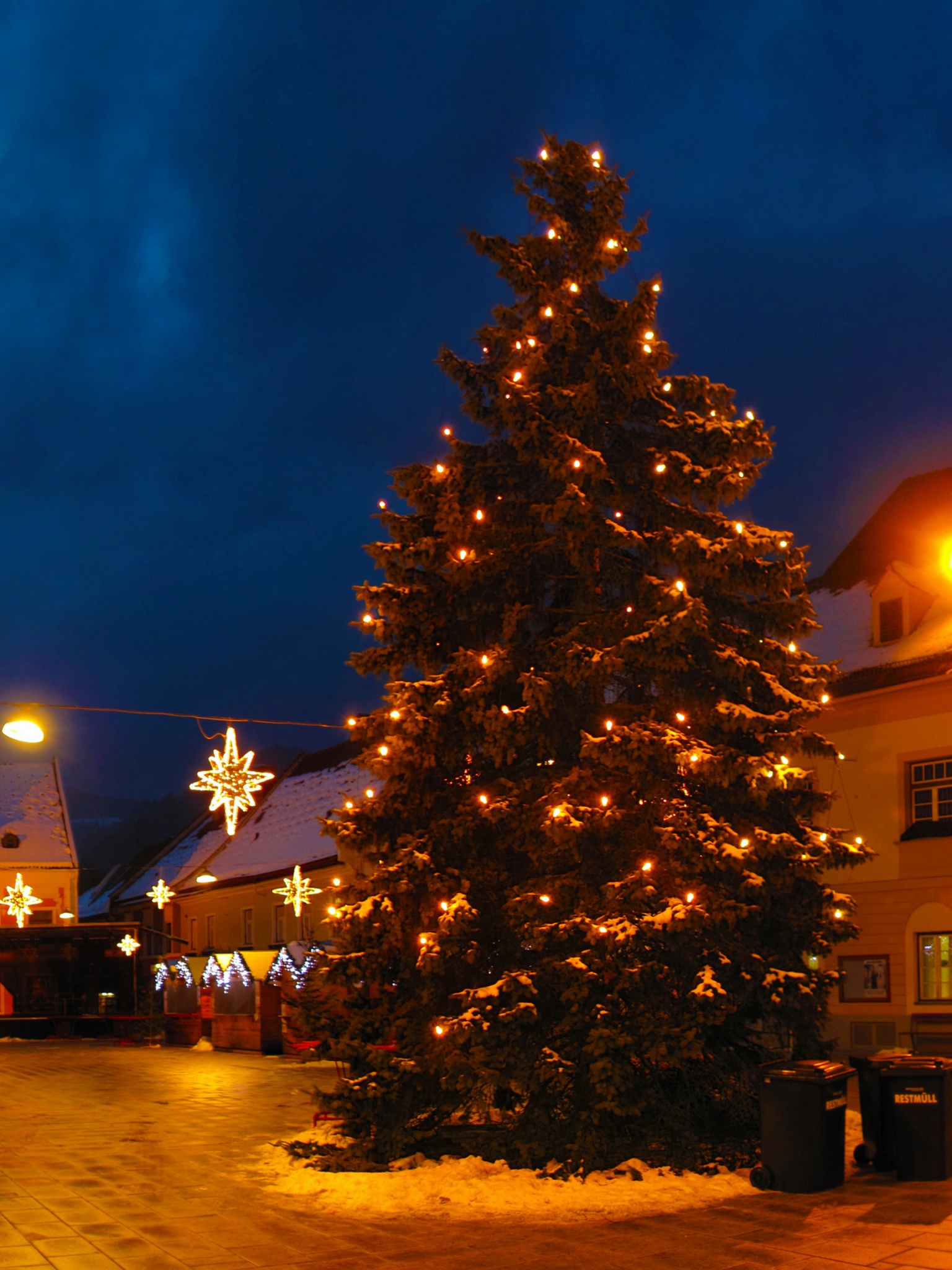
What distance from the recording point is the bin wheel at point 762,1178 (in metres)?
11.3

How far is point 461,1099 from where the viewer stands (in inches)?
532

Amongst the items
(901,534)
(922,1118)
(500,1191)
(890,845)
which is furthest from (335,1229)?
(901,534)

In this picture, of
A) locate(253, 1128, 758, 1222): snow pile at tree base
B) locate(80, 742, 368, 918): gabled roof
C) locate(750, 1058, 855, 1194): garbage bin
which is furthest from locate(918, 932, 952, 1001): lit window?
locate(80, 742, 368, 918): gabled roof

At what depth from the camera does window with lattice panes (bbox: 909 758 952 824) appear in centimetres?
2305

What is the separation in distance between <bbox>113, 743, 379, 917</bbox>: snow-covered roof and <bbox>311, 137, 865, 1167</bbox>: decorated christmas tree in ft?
74.9

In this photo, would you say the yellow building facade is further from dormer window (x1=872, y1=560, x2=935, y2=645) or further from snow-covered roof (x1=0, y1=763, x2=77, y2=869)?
snow-covered roof (x1=0, y1=763, x2=77, y2=869)

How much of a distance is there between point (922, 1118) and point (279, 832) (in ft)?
114

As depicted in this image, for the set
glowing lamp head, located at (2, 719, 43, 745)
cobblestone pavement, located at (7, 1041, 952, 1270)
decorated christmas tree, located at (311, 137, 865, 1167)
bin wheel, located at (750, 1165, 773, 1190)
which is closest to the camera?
cobblestone pavement, located at (7, 1041, 952, 1270)

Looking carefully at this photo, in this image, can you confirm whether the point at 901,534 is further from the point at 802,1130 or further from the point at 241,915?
the point at 241,915

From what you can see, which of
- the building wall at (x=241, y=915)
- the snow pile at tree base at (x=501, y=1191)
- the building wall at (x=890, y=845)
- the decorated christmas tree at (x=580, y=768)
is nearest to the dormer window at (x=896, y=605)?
the building wall at (x=890, y=845)

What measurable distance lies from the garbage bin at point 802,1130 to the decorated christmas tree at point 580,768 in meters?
0.95

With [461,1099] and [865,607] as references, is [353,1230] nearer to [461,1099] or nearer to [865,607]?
[461,1099]

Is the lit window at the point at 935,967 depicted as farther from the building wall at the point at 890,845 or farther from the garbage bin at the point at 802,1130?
the garbage bin at the point at 802,1130

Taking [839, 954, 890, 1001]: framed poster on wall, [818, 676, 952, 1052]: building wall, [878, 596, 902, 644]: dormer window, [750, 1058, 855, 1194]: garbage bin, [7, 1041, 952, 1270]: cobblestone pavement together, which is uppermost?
[878, 596, 902, 644]: dormer window
